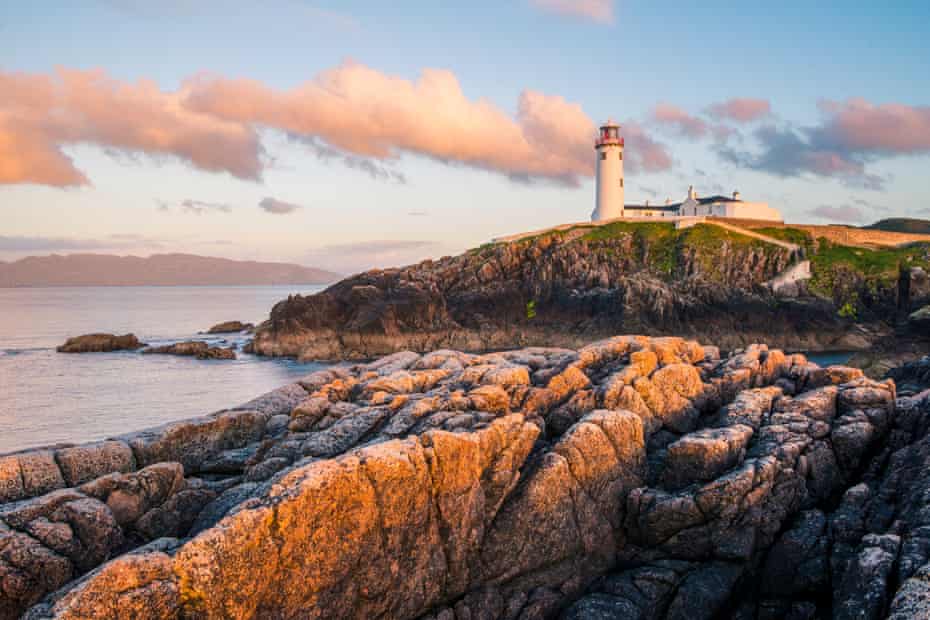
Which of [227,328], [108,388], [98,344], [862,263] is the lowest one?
[108,388]

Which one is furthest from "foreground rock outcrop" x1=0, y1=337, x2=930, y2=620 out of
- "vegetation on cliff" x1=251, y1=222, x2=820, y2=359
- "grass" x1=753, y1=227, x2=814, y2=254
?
"grass" x1=753, y1=227, x2=814, y2=254

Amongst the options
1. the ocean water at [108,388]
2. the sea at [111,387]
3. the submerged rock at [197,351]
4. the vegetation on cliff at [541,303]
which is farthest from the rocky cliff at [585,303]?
the ocean water at [108,388]

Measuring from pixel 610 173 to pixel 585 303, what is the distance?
4075cm

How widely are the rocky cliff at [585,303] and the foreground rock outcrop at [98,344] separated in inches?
699

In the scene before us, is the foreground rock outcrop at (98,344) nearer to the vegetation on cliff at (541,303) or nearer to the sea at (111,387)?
the sea at (111,387)

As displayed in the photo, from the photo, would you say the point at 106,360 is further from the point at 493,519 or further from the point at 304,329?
the point at 493,519

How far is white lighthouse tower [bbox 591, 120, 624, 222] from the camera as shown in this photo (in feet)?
340

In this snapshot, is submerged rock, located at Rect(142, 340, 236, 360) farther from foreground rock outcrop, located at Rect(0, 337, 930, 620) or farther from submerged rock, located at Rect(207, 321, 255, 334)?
foreground rock outcrop, located at Rect(0, 337, 930, 620)

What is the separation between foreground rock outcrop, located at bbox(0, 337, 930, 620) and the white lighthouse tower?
85.9m

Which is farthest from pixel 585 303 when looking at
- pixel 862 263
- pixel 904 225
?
pixel 904 225

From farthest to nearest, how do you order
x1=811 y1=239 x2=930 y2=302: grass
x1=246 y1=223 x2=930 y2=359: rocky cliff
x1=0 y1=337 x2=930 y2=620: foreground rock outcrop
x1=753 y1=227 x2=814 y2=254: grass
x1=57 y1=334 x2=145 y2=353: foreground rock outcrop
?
x1=753 y1=227 x2=814 y2=254: grass, x1=811 y1=239 x2=930 y2=302: grass, x1=57 y1=334 x2=145 y2=353: foreground rock outcrop, x1=246 y1=223 x2=930 y2=359: rocky cliff, x1=0 y1=337 x2=930 y2=620: foreground rock outcrop

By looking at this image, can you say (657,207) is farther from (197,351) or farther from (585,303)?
(197,351)

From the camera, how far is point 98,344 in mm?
74250

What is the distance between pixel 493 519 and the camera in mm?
16344
